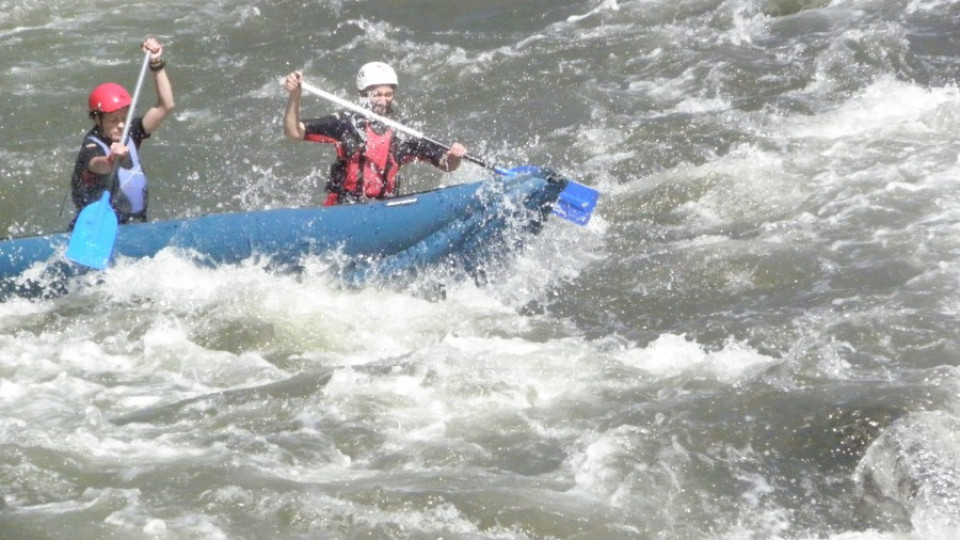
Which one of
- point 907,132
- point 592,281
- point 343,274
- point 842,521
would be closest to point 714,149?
point 907,132

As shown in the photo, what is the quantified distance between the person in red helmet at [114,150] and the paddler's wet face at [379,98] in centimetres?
100

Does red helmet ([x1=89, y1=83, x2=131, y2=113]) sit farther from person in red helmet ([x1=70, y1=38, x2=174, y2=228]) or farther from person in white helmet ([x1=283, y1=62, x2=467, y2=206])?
person in white helmet ([x1=283, y1=62, x2=467, y2=206])

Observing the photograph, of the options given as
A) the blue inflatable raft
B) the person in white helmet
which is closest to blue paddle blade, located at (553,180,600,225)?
the blue inflatable raft

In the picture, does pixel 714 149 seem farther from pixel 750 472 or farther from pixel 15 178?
pixel 15 178

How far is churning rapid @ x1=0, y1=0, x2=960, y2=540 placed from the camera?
15.5 ft

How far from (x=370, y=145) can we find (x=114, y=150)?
49.5 inches

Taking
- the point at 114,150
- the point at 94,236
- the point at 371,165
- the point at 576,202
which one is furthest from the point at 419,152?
the point at 94,236

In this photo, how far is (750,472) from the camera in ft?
15.9

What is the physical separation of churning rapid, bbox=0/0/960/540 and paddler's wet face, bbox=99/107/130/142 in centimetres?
68

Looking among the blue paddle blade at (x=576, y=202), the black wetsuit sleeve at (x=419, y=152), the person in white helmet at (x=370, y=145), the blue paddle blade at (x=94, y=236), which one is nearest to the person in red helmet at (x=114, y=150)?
the blue paddle blade at (x=94, y=236)

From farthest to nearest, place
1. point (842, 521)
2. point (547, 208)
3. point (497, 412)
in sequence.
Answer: point (547, 208)
point (497, 412)
point (842, 521)

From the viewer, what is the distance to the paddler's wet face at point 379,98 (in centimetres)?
683

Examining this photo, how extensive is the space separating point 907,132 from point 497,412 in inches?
163

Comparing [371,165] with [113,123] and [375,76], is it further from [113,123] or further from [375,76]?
[113,123]
